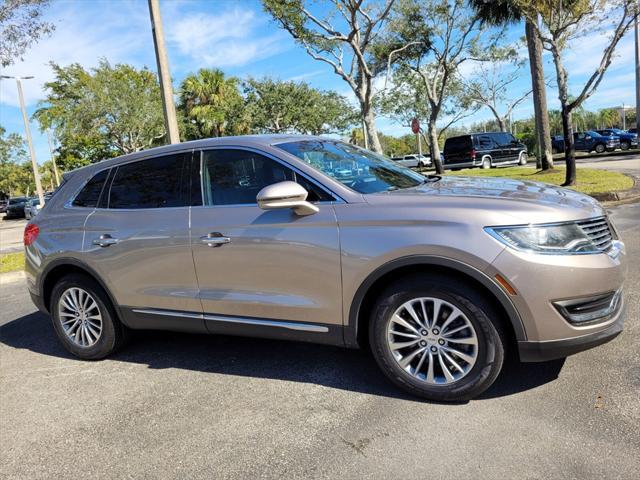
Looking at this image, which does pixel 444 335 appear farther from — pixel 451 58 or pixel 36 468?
pixel 451 58

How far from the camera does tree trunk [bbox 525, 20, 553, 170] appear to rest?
1656cm

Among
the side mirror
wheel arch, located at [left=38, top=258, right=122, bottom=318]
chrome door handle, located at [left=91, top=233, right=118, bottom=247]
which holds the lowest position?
wheel arch, located at [left=38, top=258, right=122, bottom=318]

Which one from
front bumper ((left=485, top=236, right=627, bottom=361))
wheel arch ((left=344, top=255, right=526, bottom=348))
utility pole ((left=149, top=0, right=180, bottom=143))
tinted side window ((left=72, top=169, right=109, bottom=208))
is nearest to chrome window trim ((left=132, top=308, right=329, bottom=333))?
wheel arch ((left=344, top=255, right=526, bottom=348))

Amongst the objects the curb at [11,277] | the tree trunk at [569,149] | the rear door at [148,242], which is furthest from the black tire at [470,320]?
the tree trunk at [569,149]

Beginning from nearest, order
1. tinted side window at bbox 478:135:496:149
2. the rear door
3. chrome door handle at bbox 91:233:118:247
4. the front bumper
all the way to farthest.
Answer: the front bumper → the rear door → chrome door handle at bbox 91:233:118:247 → tinted side window at bbox 478:135:496:149

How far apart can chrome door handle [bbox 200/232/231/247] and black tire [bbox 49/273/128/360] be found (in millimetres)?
1273

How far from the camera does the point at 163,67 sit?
867 centimetres

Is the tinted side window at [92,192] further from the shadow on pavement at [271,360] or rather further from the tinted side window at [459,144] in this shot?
the tinted side window at [459,144]

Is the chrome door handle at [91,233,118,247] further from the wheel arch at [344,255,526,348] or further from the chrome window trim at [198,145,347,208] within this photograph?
the wheel arch at [344,255,526,348]

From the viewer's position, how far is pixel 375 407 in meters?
3.04

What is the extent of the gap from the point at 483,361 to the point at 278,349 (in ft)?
6.00

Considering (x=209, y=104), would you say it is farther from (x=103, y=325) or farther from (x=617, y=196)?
(x=103, y=325)

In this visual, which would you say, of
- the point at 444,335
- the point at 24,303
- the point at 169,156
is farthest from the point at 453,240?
the point at 24,303

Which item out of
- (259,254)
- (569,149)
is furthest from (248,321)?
(569,149)
